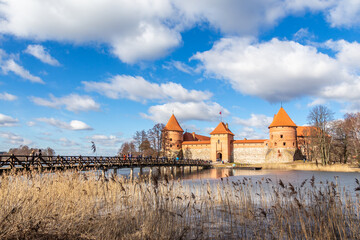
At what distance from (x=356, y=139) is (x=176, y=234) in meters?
35.3

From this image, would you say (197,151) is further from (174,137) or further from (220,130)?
(220,130)

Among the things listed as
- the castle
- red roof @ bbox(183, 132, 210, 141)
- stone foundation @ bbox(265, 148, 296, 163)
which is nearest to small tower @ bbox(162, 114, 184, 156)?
the castle

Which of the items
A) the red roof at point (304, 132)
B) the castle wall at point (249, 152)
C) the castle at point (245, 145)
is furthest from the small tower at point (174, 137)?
the red roof at point (304, 132)

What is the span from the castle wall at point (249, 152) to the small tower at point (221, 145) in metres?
1.55

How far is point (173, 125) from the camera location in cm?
5866

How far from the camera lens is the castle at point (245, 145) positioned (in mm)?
47531

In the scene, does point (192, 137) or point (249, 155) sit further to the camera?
point (192, 137)

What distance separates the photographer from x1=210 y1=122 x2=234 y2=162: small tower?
2067 inches

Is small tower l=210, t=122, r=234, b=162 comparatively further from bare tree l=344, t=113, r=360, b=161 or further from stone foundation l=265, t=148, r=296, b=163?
bare tree l=344, t=113, r=360, b=161

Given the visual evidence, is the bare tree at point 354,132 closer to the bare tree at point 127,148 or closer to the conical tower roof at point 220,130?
the conical tower roof at point 220,130

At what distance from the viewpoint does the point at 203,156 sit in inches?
2167

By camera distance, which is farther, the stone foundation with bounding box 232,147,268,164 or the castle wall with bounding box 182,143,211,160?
the castle wall with bounding box 182,143,211,160

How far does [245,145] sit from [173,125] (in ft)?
56.0

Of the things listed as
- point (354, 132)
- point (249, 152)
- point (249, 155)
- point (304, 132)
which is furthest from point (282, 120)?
point (354, 132)
